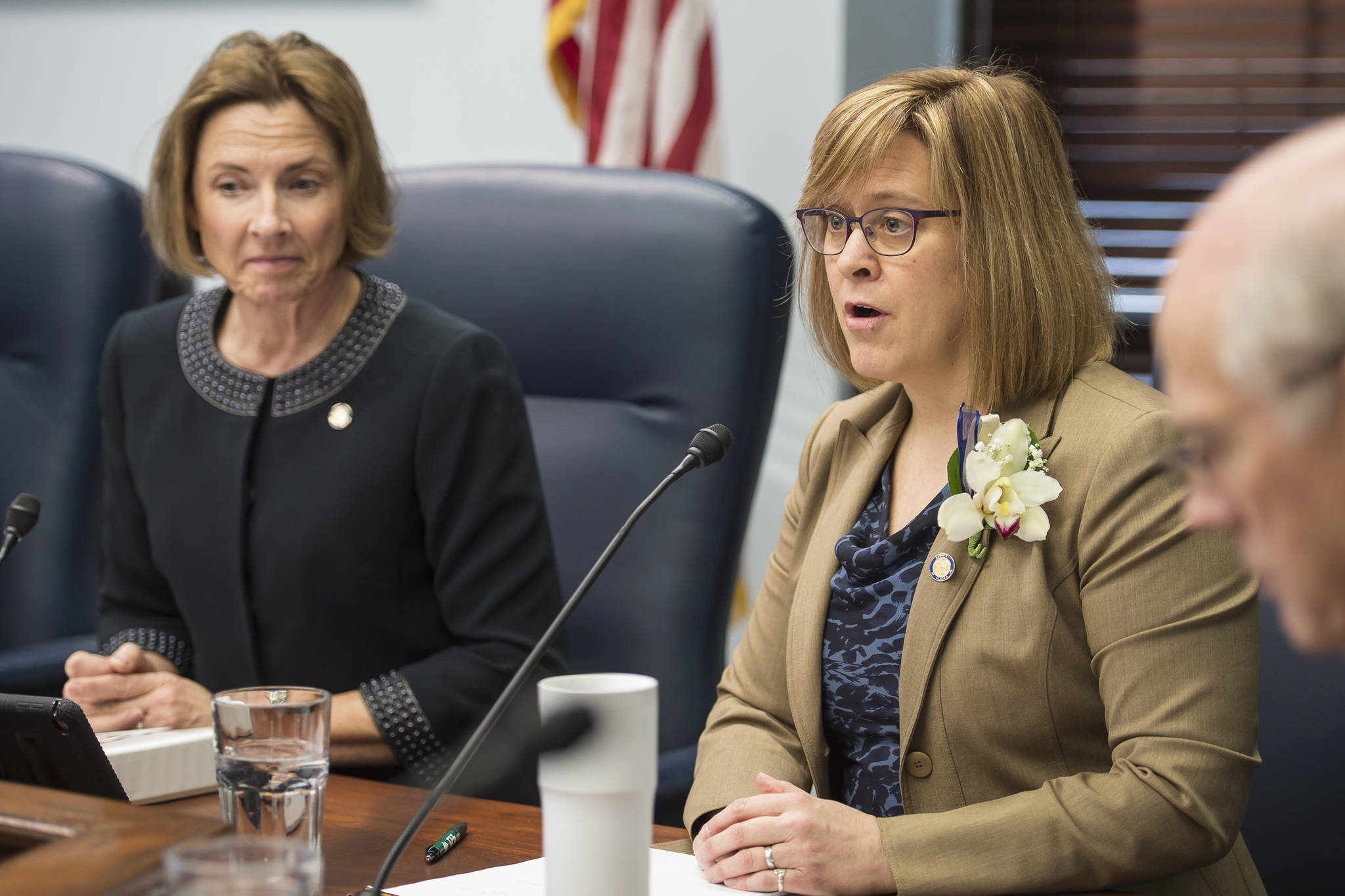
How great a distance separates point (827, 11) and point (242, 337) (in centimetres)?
143

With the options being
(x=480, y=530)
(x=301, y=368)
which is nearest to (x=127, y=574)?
(x=301, y=368)

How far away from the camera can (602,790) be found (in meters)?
0.76

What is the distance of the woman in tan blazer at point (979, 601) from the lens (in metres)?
1.08

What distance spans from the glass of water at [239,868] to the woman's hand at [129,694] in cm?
91

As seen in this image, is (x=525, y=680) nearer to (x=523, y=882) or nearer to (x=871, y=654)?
(x=523, y=882)

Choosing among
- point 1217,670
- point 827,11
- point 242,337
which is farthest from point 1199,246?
point 827,11

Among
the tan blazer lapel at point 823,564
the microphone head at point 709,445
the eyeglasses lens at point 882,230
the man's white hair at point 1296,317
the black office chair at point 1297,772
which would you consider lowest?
the black office chair at point 1297,772

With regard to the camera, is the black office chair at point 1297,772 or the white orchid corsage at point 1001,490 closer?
the white orchid corsage at point 1001,490

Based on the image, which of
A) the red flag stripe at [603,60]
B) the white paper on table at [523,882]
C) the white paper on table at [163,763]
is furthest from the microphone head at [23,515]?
the red flag stripe at [603,60]

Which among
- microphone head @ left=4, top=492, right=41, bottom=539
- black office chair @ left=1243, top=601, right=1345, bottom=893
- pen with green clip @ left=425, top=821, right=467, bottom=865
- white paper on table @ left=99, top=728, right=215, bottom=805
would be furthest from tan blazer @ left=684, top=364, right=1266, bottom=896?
microphone head @ left=4, top=492, right=41, bottom=539

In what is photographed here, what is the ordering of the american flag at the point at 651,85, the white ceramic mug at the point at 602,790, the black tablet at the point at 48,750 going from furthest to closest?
the american flag at the point at 651,85
the black tablet at the point at 48,750
the white ceramic mug at the point at 602,790

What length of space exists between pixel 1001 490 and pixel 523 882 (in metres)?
0.52

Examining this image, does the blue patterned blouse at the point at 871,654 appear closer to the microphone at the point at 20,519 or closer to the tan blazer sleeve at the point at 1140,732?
the tan blazer sleeve at the point at 1140,732

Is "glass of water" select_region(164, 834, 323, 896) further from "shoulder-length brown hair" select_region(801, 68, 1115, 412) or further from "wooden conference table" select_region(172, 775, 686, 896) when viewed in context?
"shoulder-length brown hair" select_region(801, 68, 1115, 412)
